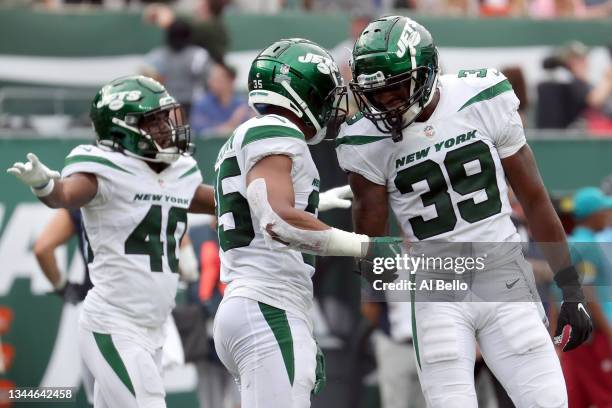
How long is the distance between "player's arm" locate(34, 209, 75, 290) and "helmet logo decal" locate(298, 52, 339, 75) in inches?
94.1

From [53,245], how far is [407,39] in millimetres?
2644

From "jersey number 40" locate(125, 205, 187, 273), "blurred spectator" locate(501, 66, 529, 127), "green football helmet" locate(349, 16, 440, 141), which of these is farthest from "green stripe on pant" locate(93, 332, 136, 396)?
"blurred spectator" locate(501, 66, 529, 127)

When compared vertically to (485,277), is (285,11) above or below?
below

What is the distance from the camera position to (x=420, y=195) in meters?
4.67

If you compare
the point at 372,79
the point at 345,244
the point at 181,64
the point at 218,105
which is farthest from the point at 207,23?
the point at 345,244

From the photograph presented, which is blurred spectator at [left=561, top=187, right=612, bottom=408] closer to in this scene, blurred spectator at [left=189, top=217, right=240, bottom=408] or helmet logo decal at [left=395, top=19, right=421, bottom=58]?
blurred spectator at [left=189, top=217, right=240, bottom=408]

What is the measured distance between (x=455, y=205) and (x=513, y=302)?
1.42ft

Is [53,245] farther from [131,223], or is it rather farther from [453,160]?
[453,160]

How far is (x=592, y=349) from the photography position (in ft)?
22.9

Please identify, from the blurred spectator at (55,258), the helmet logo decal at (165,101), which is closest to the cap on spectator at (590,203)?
the helmet logo decal at (165,101)

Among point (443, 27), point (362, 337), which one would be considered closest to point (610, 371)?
point (362, 337)

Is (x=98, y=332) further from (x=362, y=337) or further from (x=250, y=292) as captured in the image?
(x=362, y=337)

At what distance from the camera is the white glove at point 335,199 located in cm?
521

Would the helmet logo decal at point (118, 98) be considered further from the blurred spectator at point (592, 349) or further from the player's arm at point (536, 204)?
the blurred spectator at point (592, 349)
